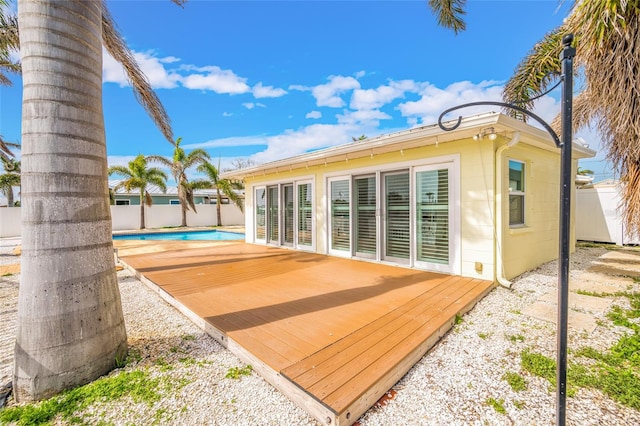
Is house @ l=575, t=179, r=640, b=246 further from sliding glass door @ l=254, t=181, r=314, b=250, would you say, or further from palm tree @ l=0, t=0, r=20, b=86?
palm tree @ l=0, t=0, r=20, b=86

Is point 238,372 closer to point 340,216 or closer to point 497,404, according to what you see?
point 497,404

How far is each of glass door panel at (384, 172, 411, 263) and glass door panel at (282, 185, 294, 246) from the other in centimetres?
357

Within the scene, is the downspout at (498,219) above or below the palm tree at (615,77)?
below

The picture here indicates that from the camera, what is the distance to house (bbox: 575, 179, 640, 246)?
952 cm

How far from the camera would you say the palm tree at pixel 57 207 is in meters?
2.25

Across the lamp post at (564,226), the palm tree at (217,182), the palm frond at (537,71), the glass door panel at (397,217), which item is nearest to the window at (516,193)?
the glass door panel at (397,217)

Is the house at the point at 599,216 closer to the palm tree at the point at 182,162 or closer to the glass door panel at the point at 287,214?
the glass door panel at the point at 287,214

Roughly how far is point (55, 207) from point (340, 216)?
19.0 feet

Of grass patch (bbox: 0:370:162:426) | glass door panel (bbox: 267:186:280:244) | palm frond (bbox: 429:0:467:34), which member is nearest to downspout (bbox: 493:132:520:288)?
palm frond (bbox: 429:0:467:34)

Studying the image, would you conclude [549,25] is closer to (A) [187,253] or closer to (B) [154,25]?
(B) [154,25]

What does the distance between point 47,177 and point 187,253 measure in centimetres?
693

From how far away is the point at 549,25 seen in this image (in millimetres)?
6844

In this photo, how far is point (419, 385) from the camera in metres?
2.38

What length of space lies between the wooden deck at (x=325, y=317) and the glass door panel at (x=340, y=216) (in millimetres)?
878
